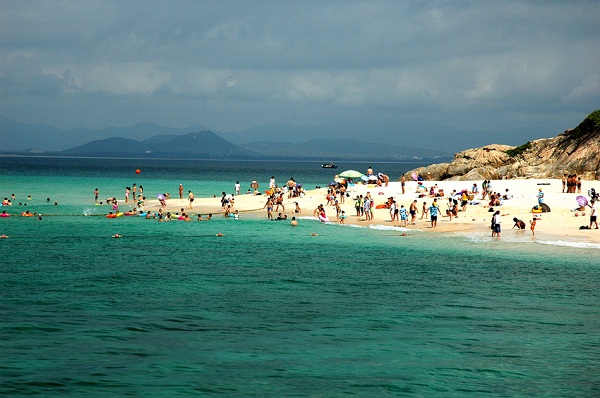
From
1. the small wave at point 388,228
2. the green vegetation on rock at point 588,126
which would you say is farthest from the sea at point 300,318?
the green vegetation on rock at point 588,126

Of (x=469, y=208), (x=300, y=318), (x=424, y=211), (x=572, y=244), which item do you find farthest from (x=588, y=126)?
(x=300, y=318)

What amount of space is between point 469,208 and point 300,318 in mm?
30874

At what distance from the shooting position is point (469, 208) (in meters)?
48.5

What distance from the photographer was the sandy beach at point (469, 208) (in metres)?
41.2

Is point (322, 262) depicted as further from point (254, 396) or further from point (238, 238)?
point (254, 396)

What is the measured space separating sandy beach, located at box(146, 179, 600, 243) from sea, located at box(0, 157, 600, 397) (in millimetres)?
4397

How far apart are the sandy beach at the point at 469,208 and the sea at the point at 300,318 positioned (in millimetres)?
4397

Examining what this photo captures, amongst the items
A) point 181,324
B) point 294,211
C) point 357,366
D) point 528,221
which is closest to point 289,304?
point 181,324

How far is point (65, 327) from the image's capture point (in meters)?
18.6

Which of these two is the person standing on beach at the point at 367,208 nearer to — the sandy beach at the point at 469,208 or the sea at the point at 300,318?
the sandy beach at the point at 469,208

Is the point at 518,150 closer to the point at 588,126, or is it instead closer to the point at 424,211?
the point at 588,126

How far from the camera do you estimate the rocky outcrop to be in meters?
64.0

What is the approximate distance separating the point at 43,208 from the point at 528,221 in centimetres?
3995

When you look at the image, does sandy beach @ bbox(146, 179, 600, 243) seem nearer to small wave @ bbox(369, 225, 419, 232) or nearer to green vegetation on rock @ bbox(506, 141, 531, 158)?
small wave @ bbox(369, 225, 419, 232)
